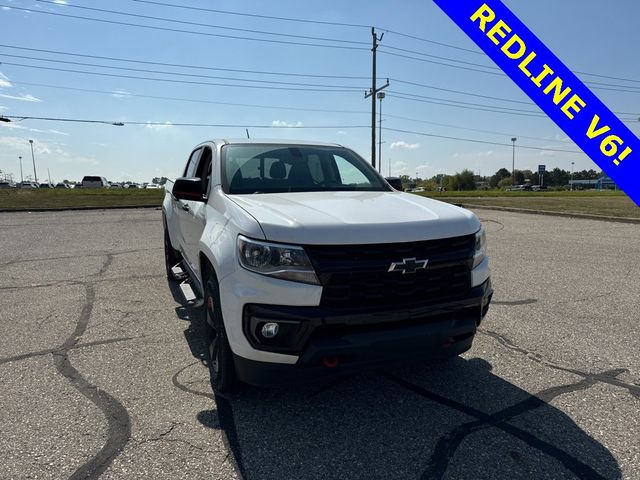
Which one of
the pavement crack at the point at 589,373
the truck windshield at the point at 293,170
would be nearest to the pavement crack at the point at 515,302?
the pavement crack at the point at 589,373

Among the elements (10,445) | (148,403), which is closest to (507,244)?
(148,403)

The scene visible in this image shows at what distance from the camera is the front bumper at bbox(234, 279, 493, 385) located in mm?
2416

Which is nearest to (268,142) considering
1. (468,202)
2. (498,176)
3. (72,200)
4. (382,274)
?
(382,274)

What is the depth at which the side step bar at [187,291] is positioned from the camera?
3.57m

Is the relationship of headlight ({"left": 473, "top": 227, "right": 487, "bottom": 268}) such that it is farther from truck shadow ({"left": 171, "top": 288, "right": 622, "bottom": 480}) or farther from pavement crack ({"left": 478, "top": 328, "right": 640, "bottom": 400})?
pavement crack ({"left": 478, "top": 328, "right": 640, "bottom": 400})

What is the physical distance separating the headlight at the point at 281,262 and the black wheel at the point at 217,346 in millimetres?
494

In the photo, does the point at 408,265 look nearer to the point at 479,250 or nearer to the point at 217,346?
the point at 479,250

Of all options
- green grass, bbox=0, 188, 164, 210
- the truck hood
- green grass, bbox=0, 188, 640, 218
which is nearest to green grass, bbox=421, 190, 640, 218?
green grass, bbox=0, 188, 640, 218

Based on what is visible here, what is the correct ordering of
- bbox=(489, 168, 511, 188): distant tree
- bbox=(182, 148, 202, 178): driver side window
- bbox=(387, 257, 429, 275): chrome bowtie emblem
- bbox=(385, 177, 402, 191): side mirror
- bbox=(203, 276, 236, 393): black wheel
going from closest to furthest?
bbox=(387, 257, 429, 275): chrome bowtie emblem, bbox=(203, 276, 236, 393): black wheel, bbox=(385, 177, 402, 191): side mirror, bbox=(182, 148, 202, 178): driver side window, bbox=(489, 168, 511, 188): distant tree

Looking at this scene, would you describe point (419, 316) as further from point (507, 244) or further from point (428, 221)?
point (507, 244)

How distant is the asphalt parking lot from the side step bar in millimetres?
395

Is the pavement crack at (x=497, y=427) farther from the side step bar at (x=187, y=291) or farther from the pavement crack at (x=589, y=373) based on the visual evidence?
the side step bar at (x=187, y=291)

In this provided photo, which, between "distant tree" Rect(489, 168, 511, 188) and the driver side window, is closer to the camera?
the driver side window

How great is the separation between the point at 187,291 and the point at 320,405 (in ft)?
6.11
